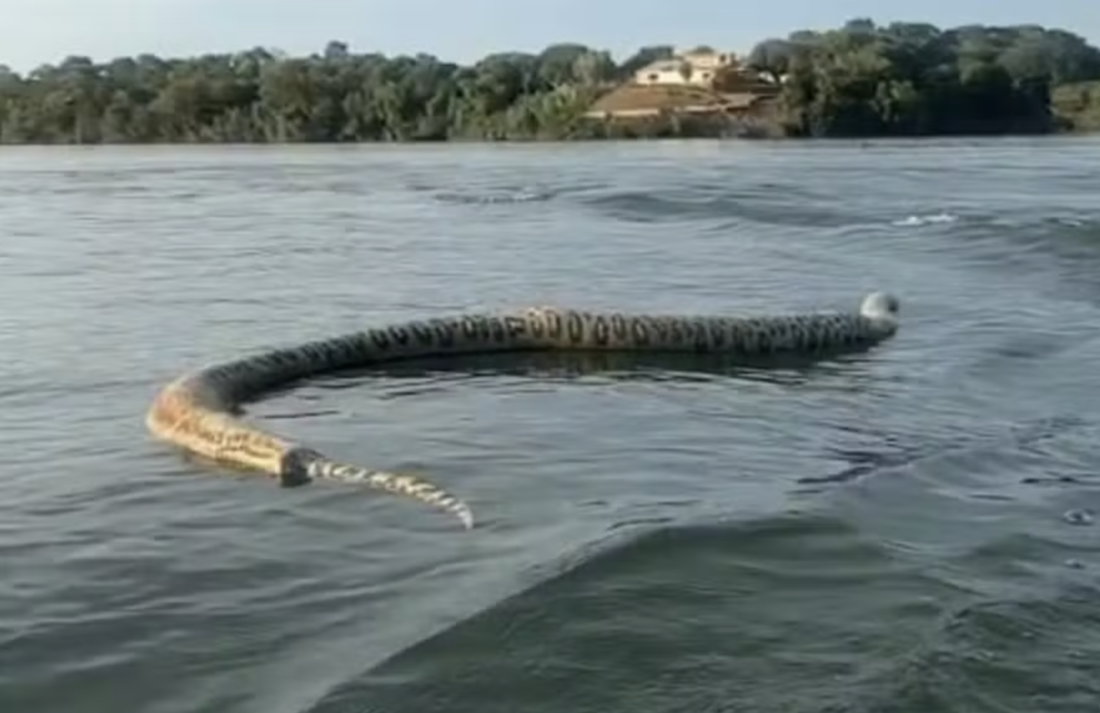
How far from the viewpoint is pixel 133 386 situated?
14930 millimetres

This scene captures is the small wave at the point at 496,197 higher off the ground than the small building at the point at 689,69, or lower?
lower

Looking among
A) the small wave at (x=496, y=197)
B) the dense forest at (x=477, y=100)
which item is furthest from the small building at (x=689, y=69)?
the small wave at (x=496, y=197)

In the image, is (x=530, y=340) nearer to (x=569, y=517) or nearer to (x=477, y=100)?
(x=569, y=517)

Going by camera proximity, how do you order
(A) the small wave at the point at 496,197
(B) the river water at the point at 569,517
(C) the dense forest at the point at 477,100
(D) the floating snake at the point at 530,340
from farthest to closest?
(C) the dense forest at the point at 477,100 → (A) the small wave at the point at 496,197 → (D) the floating snake at the point at 530,340 → (B) the river water at the point at 569,517

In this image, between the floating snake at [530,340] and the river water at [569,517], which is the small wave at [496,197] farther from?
the floating snake at [530,340]

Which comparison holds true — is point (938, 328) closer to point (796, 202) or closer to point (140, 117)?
point (796, 202)

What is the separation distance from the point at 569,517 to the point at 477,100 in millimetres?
120473

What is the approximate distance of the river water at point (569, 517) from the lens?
277 inches

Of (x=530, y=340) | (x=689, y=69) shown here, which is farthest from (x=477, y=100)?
(x=530, y=340)

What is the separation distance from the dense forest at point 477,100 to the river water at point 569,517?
3801 inches

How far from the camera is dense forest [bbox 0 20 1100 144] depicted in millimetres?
120500

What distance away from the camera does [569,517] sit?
971 centimetres

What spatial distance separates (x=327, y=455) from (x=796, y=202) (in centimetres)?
3153

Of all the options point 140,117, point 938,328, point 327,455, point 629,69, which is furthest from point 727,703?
point 629,69
